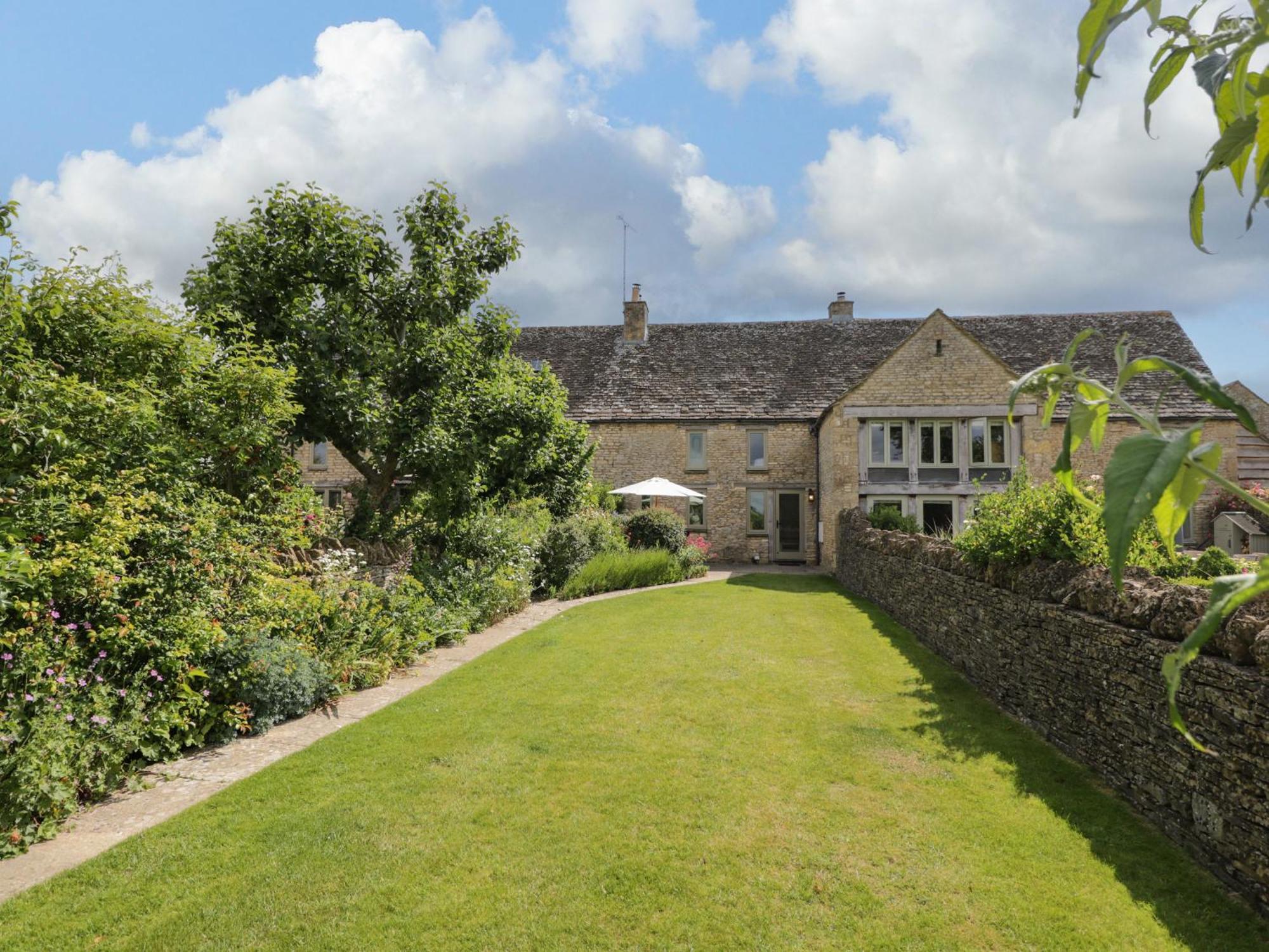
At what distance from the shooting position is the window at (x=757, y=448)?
91.7 ft

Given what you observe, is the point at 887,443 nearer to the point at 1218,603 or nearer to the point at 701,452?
the point at 701,452

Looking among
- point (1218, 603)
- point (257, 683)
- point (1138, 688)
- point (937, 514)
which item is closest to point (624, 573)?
point (937, 514)

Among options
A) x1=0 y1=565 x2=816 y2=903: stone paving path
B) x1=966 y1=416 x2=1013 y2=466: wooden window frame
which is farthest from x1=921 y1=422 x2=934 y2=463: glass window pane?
x1=0 y1=565 x2=816 y2=903: stone paving path

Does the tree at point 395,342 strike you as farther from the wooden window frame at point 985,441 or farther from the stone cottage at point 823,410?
the wooden window frame at point 985,441

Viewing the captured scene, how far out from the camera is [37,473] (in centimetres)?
707

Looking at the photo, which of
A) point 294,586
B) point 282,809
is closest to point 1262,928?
point 282,809

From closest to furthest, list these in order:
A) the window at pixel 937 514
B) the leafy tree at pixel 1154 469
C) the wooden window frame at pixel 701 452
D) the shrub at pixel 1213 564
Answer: the leafy tree at pixel 1154 469
the shrub at pixel 1213 564
the window at pixel 937 514
the wooden window frame at pixel 701 452

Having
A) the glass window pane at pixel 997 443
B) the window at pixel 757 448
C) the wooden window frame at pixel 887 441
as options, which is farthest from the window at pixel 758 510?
the glass window pane at pixel 997 443

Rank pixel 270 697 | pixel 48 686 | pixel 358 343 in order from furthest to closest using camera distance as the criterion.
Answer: pixel 358 343, pixel 270 697, pixel 48 686

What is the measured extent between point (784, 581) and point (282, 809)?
645 inches

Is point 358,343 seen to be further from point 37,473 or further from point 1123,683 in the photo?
point 1123,683

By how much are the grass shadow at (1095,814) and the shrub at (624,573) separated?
9140 millimetres

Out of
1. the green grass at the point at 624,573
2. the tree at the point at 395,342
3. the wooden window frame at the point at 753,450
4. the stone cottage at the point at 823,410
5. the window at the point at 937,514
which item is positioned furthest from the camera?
the wooden window frame at the point at 753,450

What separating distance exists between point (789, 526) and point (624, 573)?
10477 millimetres
